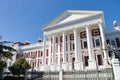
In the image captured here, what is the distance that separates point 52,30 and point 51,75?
14.9 meters

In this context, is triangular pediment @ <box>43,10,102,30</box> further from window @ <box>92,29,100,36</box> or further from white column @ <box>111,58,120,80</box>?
white column @ <box>111,58,120,80</box>

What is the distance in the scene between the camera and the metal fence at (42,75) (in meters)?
15.1

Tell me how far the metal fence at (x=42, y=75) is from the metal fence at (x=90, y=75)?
1297mm

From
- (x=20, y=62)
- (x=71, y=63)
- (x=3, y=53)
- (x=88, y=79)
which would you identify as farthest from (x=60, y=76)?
(x=20, y=62)

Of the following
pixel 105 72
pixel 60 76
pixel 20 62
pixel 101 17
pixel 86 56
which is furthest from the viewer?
pixel 20 62

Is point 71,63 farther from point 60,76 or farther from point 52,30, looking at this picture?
point 60,76

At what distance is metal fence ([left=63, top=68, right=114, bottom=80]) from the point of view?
12508 mm

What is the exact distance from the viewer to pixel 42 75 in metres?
16.2

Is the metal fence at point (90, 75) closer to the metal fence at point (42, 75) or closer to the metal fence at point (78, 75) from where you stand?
the metal fence at point (78, 75)

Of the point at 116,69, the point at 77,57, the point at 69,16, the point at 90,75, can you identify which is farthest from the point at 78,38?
the point at 116,69

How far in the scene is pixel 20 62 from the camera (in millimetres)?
28203

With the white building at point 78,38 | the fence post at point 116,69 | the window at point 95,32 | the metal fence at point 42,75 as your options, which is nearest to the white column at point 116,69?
the fence post at point 116,69

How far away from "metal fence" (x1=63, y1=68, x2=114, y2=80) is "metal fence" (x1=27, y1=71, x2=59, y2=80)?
4.26ft

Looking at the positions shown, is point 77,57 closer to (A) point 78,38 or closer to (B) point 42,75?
(A) point 78,38
